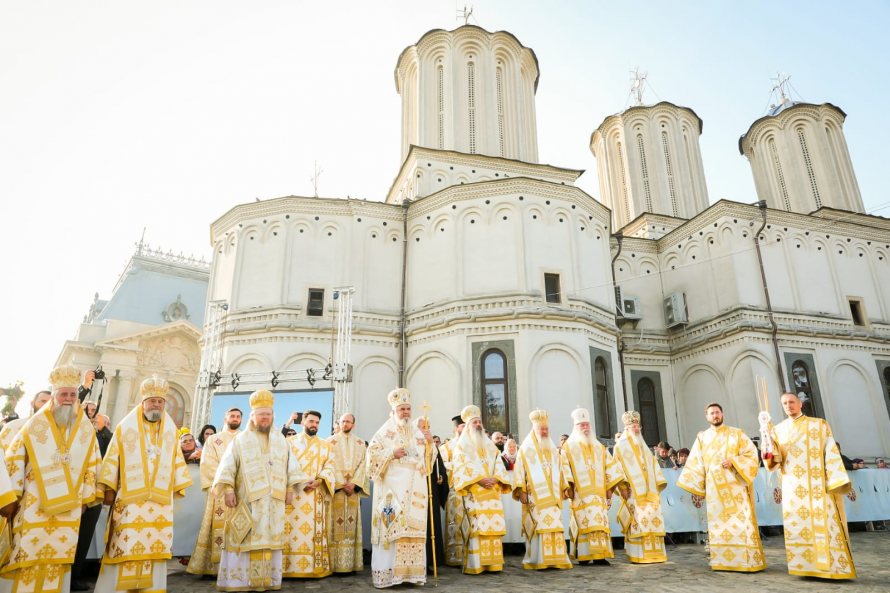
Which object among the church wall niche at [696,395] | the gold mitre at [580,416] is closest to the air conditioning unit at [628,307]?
the church wall niche at [696,395]

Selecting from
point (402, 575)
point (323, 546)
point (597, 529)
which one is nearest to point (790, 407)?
point (597, 529)

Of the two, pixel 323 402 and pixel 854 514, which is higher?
pixel 323 402

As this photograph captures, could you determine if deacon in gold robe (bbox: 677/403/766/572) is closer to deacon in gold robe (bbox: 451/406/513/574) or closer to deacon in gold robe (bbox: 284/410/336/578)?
deacon in gold robe (bbox: 451/406/513/574)

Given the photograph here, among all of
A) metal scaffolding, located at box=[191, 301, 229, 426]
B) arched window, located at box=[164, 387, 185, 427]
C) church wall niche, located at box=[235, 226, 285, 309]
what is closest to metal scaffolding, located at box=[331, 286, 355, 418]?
church wall niche, located at box=[235, 226, 285, 309]

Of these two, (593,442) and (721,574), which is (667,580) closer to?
(721,574)

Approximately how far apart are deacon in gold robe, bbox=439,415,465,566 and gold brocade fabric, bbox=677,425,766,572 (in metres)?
3.31

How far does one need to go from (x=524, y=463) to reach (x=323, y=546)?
304 centimetres

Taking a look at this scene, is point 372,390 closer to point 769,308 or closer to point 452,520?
point 452,520

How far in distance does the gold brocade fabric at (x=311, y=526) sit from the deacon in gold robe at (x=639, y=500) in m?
4.46

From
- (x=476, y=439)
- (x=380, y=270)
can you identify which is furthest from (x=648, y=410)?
(x=476, y=439)

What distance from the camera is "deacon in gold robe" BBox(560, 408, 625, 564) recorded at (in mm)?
8398

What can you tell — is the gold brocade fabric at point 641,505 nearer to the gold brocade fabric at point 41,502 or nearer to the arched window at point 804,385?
the gold brocade fabric at point 41,502

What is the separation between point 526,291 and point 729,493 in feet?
34.6

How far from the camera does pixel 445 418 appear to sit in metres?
17.0
